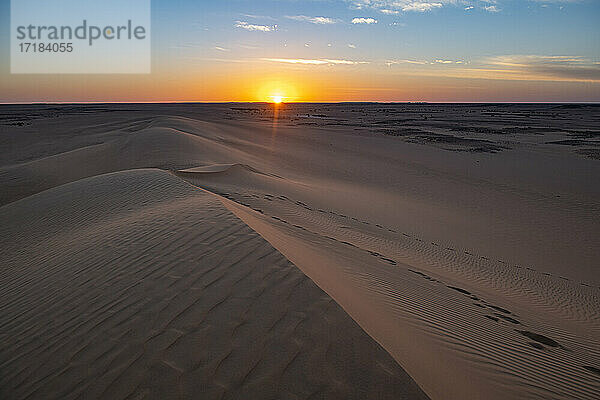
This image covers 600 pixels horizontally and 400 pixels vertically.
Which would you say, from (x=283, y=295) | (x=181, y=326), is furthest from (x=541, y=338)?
(x=181, y=326)

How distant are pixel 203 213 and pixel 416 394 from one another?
4.37 m

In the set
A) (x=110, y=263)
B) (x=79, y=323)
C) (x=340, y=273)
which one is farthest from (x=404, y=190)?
(x=79, y=323)

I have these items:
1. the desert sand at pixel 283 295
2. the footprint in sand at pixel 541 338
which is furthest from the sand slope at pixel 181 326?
the footprint in sand at pixel 541 338

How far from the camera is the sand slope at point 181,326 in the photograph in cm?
291

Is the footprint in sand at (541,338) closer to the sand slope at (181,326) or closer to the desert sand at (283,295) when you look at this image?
the desert sand at (283,295)

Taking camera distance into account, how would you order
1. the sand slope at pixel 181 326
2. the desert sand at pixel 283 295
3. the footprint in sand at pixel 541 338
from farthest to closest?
the footprint in sand at pixel 541 338, the desert sand at pixel 283 295, the sand slope at pixel 181 326

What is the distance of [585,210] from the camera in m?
13.5

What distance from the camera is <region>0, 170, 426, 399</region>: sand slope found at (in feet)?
9.55

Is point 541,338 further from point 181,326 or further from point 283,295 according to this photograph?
point 181,326

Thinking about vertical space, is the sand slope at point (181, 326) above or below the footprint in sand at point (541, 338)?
above

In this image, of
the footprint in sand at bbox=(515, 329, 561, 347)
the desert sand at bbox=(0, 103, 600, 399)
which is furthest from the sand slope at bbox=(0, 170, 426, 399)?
the footprint in sand at bbox=(515, 329, 561, 347)

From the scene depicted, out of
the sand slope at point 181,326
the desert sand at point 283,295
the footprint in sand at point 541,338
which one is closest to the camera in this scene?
the sand slope at point 181,326

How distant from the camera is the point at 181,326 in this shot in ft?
11.4

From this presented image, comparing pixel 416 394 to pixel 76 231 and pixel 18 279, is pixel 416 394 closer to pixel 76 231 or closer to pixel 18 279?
pixel 18 279
